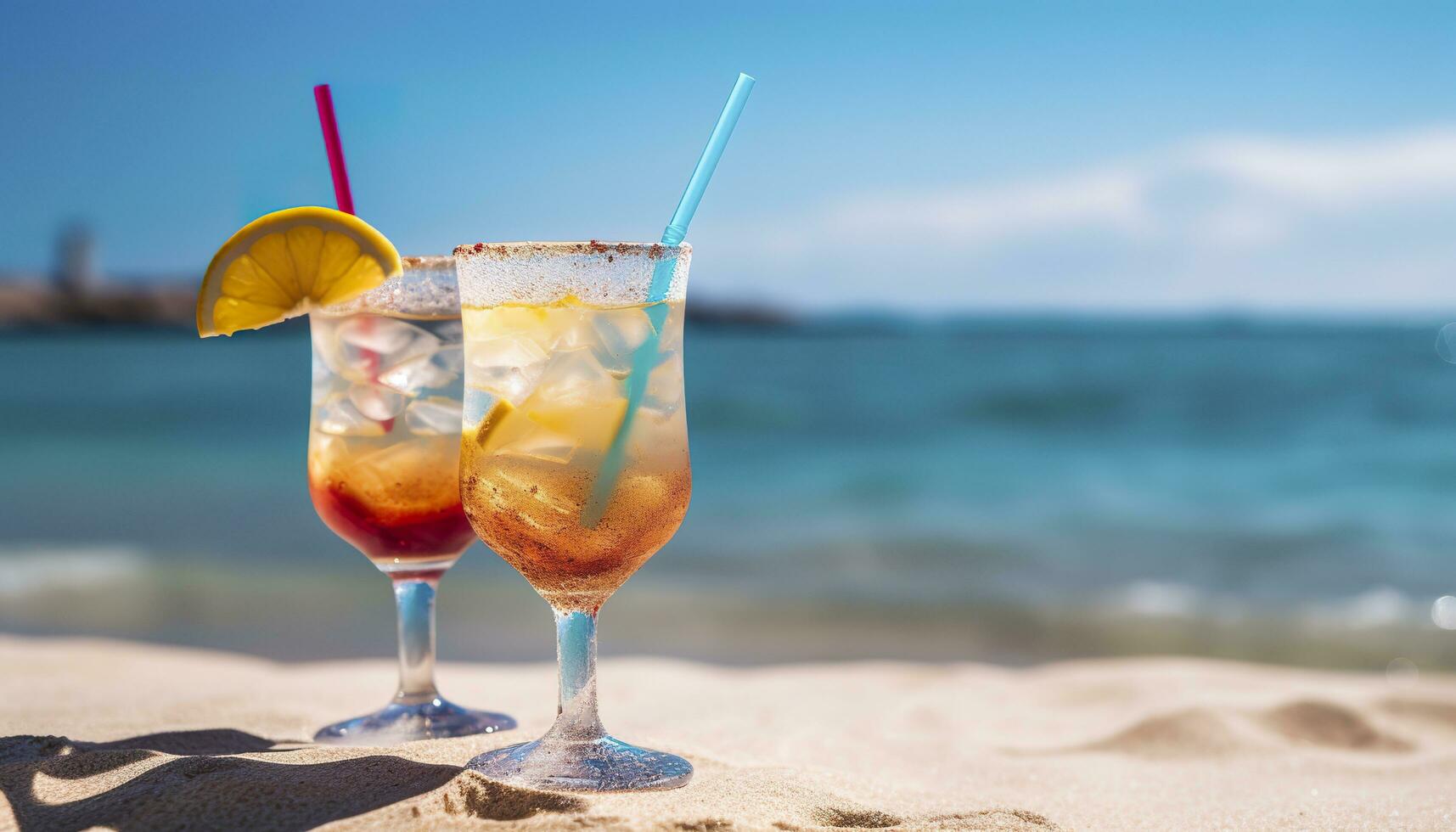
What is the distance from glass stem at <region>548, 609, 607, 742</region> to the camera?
218 centimetres

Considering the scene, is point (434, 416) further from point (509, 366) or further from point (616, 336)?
point (616, 336)

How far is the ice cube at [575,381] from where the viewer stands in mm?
2098

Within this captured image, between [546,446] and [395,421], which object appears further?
[395,421]

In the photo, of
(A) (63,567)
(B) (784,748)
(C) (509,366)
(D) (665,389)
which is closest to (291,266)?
(C) (509,366)

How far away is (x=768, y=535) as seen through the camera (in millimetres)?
9141

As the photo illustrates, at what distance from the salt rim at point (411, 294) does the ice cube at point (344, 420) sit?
18 centimetres

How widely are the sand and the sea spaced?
164 centimetres

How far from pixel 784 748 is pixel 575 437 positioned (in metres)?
1.12

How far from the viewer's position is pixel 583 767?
2.08 metres

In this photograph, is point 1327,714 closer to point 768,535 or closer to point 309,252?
point 309,252

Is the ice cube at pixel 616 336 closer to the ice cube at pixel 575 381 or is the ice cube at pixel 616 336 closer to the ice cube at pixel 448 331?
the ice cube at pixel 575 381

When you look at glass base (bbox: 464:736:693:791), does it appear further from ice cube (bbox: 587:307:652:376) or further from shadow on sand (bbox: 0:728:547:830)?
ice cube (bbox: 587:307:652:376)

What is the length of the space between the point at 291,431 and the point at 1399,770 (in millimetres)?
15018

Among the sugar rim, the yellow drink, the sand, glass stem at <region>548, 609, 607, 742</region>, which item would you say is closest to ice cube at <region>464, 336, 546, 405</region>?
the yellow drink
